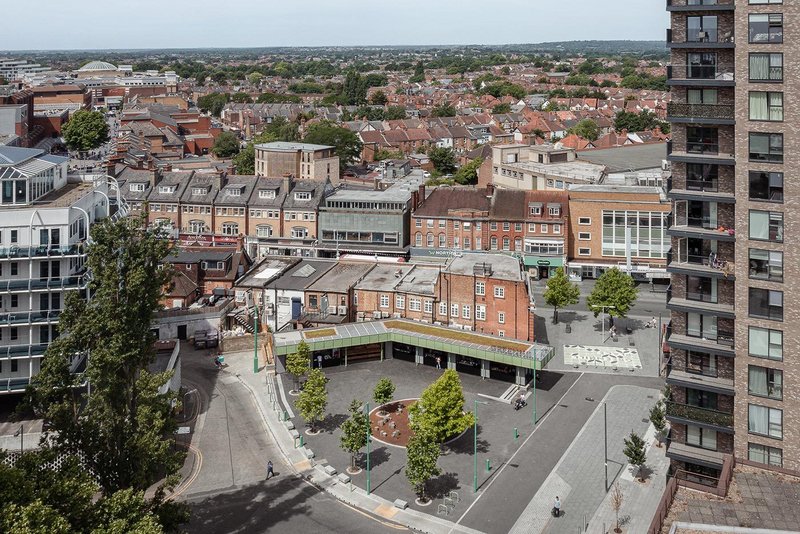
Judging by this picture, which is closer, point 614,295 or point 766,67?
point 766,67

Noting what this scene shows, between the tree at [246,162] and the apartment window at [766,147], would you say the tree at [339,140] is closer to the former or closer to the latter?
the tree at [246,162]

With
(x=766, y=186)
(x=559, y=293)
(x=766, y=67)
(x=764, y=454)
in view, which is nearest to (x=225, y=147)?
(x=559, y=293)

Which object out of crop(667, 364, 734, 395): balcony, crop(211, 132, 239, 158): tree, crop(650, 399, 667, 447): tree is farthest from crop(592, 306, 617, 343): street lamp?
crop(211, 132, 239, 158): tree

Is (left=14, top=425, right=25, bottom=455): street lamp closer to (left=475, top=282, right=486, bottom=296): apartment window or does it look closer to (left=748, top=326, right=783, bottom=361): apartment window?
(left=475, top=282, right=486, bottom=296): apartment window

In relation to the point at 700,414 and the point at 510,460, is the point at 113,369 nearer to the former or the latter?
the point at 510,460

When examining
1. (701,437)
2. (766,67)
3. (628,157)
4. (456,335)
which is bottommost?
(701,437)

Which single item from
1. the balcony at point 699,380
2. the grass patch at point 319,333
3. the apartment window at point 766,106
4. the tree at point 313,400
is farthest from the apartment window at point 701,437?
the grass patch at point 319,333

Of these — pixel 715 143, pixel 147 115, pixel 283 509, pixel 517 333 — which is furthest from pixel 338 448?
pixel 147 115

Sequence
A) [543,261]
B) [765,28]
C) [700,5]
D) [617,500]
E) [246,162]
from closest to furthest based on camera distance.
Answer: [765,28] → [700,5] → [617,500] → [543,261] → [246,162]

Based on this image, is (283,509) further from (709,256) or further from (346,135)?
(346,135)
